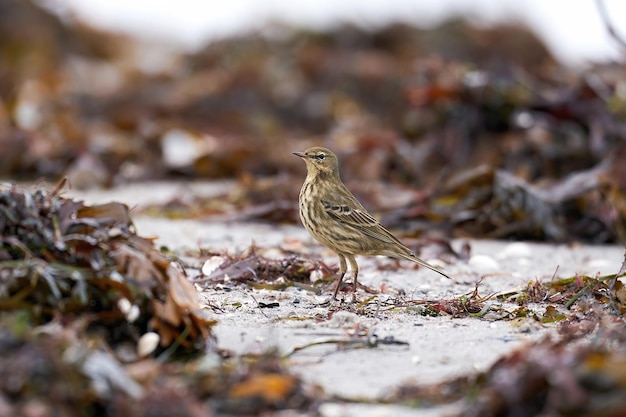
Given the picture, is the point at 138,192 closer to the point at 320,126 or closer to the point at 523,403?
the point at 320,126

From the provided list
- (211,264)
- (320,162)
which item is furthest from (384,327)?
(320,162)

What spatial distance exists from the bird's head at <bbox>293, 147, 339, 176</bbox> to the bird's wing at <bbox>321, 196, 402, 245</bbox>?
31 cm

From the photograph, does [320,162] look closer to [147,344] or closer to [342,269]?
[342,269]

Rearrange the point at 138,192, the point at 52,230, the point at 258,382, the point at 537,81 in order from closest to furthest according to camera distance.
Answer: the point at 258,382
the point at 52,230
the point at 138,192
the point at 537,81

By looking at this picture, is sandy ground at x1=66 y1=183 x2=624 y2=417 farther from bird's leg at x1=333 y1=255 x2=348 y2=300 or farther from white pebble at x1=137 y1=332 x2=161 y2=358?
white pebble at x1=137 y1=332 x2=161 y2=358

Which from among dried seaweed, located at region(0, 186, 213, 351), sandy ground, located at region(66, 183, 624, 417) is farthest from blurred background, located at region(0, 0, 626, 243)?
dried seaweed, located at region(0, 186, 213, 351)

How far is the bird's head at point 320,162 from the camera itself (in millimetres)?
6438

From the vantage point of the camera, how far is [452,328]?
14.4ft

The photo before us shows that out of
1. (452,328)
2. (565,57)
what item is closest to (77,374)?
(452,328)

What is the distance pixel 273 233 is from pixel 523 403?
15.1ft

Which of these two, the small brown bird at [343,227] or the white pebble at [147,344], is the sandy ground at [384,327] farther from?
the white pebble at [147,344]

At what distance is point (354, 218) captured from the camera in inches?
238

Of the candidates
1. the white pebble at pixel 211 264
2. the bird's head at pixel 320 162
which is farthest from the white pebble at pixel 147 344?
the bird's head at pixel 320 162

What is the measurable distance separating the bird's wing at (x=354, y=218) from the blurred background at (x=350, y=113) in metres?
1.49
